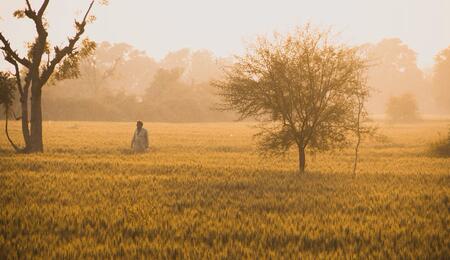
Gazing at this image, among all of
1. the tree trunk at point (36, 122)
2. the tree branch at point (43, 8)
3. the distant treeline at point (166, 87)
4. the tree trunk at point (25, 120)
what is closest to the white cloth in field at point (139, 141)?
the tree trunk at point (36, 122)

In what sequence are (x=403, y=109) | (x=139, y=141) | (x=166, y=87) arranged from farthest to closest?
(x=166, y=87), (x=403, y=109), (x=139, y=141)

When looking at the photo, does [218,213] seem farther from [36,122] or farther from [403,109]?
[403,109]

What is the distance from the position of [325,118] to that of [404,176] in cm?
347

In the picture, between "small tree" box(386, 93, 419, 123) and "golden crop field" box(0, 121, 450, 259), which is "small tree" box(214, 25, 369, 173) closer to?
"golden crop field" box(0, 121, 450, 259)

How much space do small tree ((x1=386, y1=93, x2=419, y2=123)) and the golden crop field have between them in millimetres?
72068

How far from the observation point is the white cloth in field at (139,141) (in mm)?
21562

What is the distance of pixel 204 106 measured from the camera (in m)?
98.9

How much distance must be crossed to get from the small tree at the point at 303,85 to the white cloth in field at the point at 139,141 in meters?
8.12

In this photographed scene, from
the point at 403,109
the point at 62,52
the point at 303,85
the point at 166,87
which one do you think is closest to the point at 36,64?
the point at 62,52

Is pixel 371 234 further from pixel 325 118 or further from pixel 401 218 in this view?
pixel 325 118

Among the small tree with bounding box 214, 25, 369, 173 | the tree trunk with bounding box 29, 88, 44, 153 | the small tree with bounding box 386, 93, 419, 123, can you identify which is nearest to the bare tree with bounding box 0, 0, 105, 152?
the tree trunk with bounding box 29, 88, 44, 153

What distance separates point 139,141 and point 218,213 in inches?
539

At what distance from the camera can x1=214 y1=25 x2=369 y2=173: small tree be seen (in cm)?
1423

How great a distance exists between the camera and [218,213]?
29.3 ft
